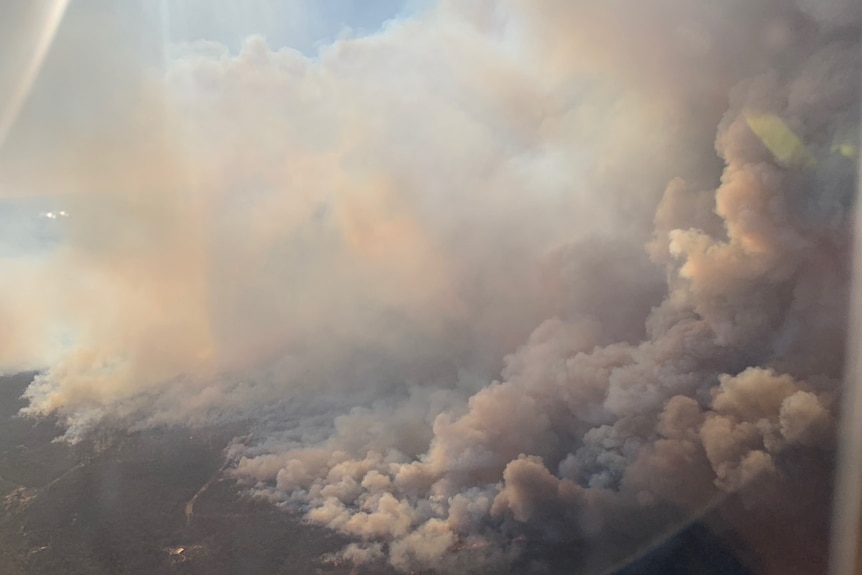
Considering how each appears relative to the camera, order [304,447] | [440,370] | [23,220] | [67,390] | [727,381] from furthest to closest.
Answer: [23,220]
[67,390]
[440,370]
[304,447]
[727,381]

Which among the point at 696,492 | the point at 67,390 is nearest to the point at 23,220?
the point at 67,390

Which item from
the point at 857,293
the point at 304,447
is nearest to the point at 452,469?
the point at 304,447

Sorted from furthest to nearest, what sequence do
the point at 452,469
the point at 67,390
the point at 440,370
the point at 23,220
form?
the point at 23,220, the point at 67,390, the point at 440,370, the point at 452,469

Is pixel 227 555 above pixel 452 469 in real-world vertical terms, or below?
below

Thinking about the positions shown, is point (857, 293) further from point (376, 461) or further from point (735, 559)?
point (376, 461)

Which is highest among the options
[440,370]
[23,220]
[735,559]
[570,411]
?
[23,220]

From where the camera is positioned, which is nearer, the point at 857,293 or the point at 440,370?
the point at 857,293

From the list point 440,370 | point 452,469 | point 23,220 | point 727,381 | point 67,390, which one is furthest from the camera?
point 23,220

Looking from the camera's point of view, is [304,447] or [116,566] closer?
[116,566]

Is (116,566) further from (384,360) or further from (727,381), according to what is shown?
(727,381)
